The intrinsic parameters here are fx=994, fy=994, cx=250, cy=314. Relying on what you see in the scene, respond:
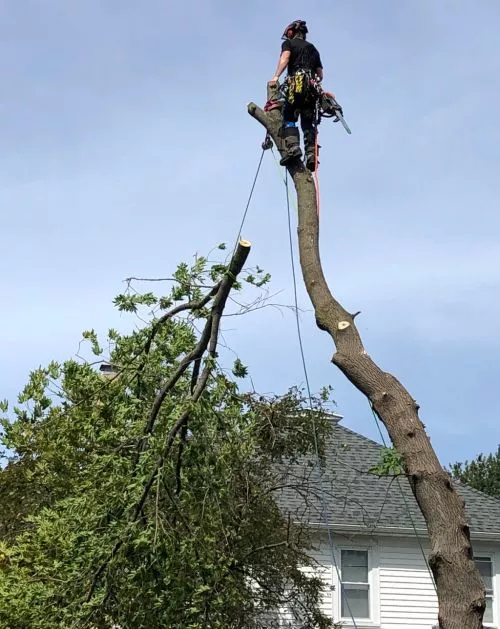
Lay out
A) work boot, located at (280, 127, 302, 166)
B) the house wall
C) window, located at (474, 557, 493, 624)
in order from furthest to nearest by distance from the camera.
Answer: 1. window, located at (474, 557, 493, 624)
2. the house wall
3. work boot, located at (280, 127, 302, 166)

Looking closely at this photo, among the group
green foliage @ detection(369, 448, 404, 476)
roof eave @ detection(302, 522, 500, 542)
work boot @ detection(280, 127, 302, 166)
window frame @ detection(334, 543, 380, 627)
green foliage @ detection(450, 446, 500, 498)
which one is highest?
green foliage @ detection(450, 446, 500, 498)

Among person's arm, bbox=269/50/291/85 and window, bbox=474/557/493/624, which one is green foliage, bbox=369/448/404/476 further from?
window, bbox=474/557/493/624

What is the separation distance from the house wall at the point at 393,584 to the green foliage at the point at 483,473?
2948cm

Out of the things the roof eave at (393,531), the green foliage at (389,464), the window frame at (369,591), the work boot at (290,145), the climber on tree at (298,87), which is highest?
the climber on tree at (298,87)

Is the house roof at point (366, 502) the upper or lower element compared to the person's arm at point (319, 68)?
lower

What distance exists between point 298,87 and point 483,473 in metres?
41.0

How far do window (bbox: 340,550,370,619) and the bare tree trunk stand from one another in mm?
10138

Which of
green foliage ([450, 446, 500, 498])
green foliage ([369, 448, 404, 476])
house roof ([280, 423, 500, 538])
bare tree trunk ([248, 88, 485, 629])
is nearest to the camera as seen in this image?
bare tree trunk ([248, 88, 485, 629])

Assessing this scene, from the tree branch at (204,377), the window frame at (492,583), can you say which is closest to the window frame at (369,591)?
the window frame at (492,583)

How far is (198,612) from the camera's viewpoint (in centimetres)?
614

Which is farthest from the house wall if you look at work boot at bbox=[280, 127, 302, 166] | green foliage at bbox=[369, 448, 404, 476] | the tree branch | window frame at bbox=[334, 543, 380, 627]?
green foliage at bbox=[369, 448, 404, 476]

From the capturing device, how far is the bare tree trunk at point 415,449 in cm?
498

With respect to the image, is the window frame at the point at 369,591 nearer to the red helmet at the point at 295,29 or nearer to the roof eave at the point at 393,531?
the roof eave at the point at 393,531

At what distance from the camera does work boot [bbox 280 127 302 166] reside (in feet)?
22.3
